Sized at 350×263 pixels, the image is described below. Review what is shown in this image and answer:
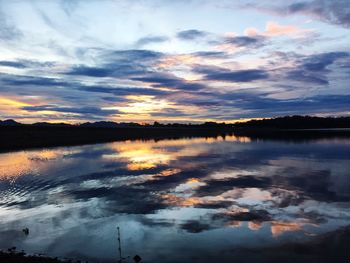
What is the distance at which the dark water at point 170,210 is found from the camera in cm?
1387

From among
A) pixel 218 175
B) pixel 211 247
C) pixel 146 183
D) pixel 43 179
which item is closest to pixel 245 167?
pixel 218 175

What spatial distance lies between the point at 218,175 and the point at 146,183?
23.5 ft

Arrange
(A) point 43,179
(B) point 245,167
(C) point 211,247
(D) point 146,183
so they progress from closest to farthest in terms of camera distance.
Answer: (C) point 211,247 < (D) point 146,183 < (A) point 43,179 < (B) point 245,167

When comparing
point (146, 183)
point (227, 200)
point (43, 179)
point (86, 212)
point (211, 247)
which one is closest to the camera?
point (211, 247)

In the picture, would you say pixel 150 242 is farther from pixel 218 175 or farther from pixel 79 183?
pixel 218 175

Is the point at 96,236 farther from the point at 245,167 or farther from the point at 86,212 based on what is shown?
the point at 245,167

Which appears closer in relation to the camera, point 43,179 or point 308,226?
point 308,226

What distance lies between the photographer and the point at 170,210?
1914 centimetres

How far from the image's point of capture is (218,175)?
31.5 m

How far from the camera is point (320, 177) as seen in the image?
1140 inches

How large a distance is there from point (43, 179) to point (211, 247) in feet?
69.8

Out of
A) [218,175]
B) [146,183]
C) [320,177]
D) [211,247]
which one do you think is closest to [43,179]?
[146,183]

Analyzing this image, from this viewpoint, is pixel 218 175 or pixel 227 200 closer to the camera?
pixel 227 200

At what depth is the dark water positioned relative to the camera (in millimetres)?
13867
